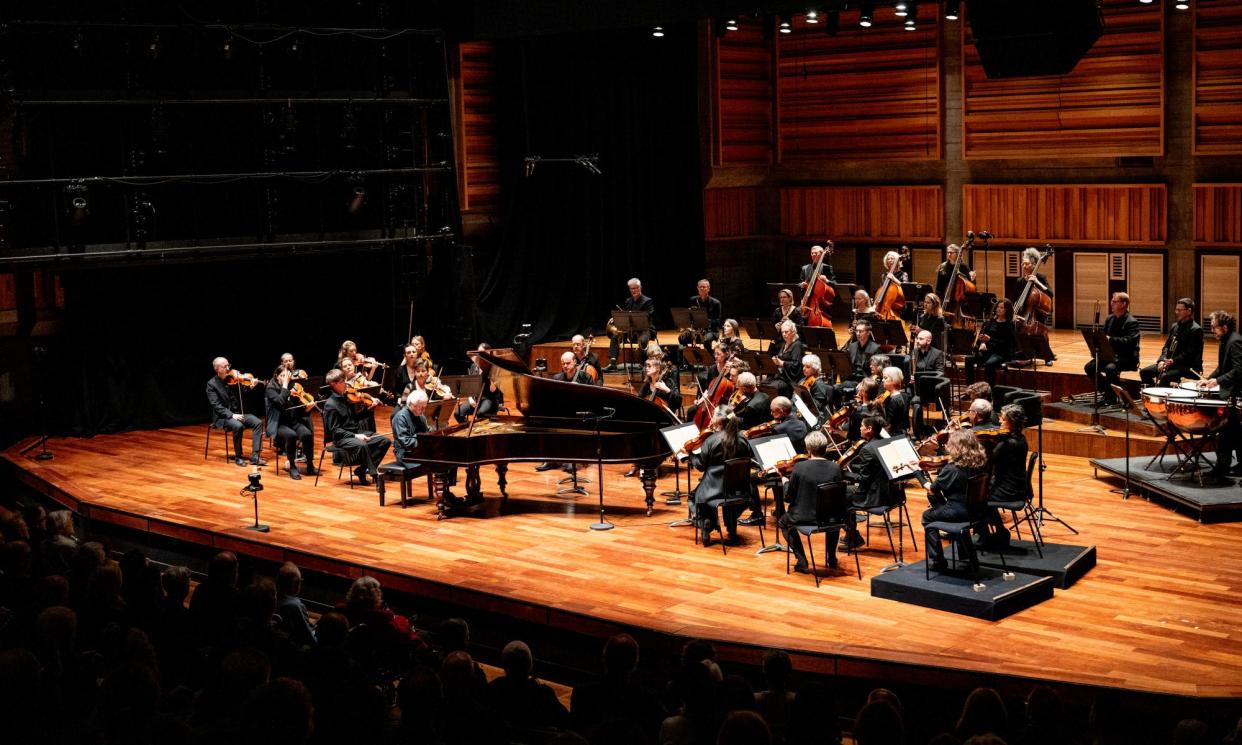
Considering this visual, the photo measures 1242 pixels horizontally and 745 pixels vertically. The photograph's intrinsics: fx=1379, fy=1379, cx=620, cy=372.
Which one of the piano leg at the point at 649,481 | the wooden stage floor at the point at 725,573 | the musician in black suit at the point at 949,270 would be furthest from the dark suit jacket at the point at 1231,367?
the piano leg at the point at 649,481

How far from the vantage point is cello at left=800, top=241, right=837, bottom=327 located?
48.1 ft

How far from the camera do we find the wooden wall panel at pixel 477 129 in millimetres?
17297

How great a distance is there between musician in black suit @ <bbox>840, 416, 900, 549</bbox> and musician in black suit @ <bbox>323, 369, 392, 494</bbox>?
444cm

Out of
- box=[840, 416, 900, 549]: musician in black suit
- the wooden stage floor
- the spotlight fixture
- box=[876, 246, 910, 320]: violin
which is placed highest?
the spotlight fixture

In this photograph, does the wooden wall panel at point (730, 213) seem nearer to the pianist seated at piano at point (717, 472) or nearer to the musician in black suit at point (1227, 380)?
the musician in black suit at point (1227, 380)

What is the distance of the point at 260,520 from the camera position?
1105 cm

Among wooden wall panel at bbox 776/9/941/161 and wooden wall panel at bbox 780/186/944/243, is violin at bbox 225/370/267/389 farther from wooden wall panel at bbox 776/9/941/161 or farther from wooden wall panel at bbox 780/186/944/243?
wooden wall panel at bbox 776/9/941/161

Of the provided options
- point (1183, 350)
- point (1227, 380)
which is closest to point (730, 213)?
point (1183, 350)

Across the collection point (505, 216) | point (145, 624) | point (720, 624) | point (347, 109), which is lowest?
point (720, 624)

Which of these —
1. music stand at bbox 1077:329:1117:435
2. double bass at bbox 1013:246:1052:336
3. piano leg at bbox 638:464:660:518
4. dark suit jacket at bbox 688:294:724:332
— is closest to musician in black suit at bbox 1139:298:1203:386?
music stand at bbox 1077:329:1117:435

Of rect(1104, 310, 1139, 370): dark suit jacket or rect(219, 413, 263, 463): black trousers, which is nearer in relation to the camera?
rect(1104, 310, 1139, 370): dark suit jacket

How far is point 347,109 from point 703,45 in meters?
5.29

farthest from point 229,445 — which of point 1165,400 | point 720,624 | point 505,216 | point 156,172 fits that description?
point 1165,400

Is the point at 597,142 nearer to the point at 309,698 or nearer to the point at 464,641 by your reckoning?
the point at 464,641
